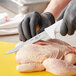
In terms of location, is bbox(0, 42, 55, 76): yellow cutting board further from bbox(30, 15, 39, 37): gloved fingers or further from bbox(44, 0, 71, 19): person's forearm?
bbox(44, 0, 71, 19): person's forearm

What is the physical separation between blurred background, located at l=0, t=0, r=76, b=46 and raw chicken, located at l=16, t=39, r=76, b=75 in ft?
1.43

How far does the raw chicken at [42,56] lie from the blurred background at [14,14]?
44cm

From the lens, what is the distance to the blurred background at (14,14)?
195cm

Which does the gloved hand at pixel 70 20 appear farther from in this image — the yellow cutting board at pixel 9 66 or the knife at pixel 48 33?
the yellow cutting board at pixel 9 66

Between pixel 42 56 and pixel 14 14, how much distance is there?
47.9 inches

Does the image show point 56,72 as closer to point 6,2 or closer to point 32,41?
point 32,41

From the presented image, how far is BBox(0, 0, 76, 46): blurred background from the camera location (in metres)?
1.95

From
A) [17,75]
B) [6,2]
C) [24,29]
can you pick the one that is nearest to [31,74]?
[17,75]

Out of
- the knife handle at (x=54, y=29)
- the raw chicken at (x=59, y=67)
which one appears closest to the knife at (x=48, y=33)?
the knife handle at (x=54, y=29)

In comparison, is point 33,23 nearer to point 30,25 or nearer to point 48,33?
point 30,25

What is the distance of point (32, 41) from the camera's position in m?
1.47

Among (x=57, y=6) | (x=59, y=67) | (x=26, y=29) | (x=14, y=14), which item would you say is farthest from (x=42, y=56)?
(x=14, y=14)

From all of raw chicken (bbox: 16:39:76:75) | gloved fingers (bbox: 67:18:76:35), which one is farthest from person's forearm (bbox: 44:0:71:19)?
gloved fingers (bbox: 67:18:76:35)

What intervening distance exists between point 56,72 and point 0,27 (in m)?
0.89
